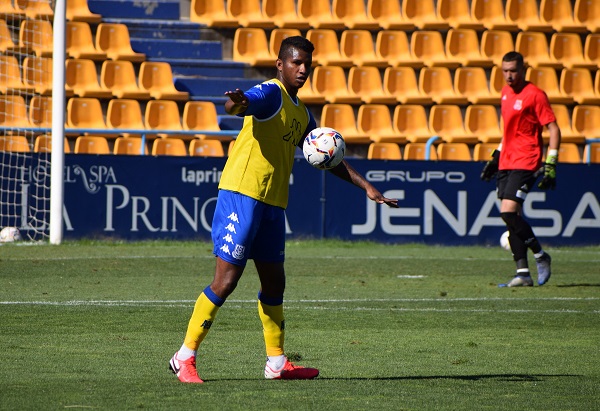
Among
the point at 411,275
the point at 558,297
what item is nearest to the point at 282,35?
the point at 411,275

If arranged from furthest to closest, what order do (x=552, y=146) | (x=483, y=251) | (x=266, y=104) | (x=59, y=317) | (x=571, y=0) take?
1. (x=571, y=0)
2. (x=483, y=251)
3. (x=552, y=146)
4. (x=59, y=317)
5. (x=266, y=104)

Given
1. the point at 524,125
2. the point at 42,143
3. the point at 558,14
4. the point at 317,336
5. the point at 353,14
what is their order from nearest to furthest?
the point at 317,336 → the point at 524,125 → the point at 42,143 → the point at 353,14 → the point at 558,14

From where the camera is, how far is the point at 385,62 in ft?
70.0

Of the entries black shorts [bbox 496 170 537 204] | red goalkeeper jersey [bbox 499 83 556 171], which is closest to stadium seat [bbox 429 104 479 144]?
red goalkeeper jersey [bbox 499 83 556 171]

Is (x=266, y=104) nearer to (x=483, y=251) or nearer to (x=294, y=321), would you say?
(x=294, y=321)

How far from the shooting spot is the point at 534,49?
Result: 73.8 ft

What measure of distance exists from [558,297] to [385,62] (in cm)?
1143

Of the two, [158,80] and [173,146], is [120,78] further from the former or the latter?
[173,146]

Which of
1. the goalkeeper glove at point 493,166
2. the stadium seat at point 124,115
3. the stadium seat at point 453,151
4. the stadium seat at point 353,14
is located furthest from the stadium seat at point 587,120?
the goalkeeper glove at point 493,166

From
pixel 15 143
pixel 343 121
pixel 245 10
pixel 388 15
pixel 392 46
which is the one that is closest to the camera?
pixel 15 143

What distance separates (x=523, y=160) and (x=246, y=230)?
20.4 ft

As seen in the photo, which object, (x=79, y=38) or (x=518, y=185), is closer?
(x=518, y=185)

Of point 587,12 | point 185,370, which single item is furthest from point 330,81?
point 185,370

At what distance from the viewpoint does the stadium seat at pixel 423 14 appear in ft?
72.8
